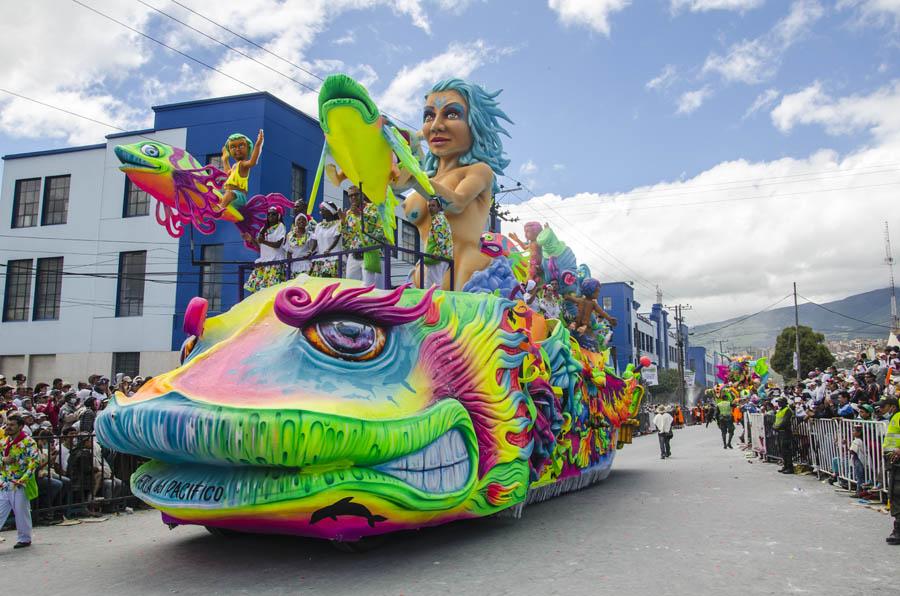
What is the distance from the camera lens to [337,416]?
15.3 feet

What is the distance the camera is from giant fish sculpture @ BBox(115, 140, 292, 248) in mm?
6938

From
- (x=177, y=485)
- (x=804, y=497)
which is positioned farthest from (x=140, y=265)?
(x=804, y=497)

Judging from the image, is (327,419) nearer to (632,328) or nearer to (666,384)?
(632,328)

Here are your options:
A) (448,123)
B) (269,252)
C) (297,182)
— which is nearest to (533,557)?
(269,252)

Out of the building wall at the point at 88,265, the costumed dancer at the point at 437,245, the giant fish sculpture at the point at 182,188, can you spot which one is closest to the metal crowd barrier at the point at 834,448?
the costumed dancer at the point at 437,245

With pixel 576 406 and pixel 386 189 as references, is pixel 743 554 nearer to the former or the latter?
pixel 576 406

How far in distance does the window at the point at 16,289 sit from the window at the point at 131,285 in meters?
3.20

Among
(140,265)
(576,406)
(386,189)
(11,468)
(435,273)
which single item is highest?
(140,265)

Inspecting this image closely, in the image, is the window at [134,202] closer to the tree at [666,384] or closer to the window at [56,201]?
the window at [56,201]

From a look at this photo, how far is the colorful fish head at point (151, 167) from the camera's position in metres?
6.90

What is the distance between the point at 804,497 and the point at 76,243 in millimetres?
18869

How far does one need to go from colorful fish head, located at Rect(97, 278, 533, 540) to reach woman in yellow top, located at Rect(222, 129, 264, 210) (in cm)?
202

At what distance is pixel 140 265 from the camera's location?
18.6 meters

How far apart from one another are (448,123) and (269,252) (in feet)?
8.24
